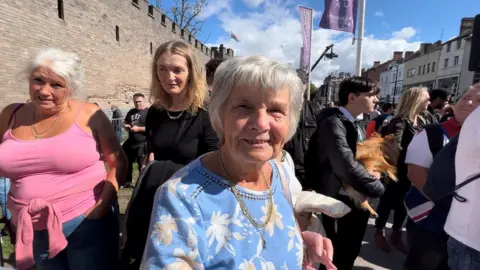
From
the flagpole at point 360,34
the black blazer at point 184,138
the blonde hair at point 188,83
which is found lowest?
the black blazer at point 184,138

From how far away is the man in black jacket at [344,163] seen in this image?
89.0 inches

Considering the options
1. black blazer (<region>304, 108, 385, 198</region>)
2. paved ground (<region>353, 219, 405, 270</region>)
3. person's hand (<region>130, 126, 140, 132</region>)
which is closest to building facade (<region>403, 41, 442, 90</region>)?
paved ground (<region>353, 219, 405, 270</region>)

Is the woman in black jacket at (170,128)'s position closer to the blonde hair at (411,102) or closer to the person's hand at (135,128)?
the blonde hair at (411,102)

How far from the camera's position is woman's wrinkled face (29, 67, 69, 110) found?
155 centimetres

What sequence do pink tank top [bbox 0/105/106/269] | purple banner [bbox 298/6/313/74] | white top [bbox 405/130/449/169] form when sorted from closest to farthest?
pink tank top [bbox 0/105/106/269] → white top [bbox 405/130/449/169] → purple banner [bbox 298/6/313/74]

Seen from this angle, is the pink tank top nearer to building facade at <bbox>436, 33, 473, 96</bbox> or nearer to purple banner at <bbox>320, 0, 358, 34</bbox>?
purple banner at <bbox>320, 0, 358, 34</bbox>

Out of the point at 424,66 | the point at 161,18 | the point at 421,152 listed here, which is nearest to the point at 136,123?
the point at 421,152

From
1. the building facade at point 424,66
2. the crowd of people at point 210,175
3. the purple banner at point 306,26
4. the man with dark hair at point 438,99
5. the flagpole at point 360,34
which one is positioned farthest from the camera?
the building facade at point 424,66

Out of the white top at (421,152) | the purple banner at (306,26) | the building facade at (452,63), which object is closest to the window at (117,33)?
the purple banner at (306,26)

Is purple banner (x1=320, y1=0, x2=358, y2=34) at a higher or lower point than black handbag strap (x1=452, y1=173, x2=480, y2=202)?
higher

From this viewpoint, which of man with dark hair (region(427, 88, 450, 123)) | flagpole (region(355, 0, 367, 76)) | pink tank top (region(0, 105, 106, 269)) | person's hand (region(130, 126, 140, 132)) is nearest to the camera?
pink tank top (region(0, 105, 106, 269))

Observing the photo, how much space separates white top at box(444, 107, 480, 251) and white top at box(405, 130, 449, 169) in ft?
1.92

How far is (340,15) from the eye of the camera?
7.90 m

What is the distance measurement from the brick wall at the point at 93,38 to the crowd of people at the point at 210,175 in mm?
439
